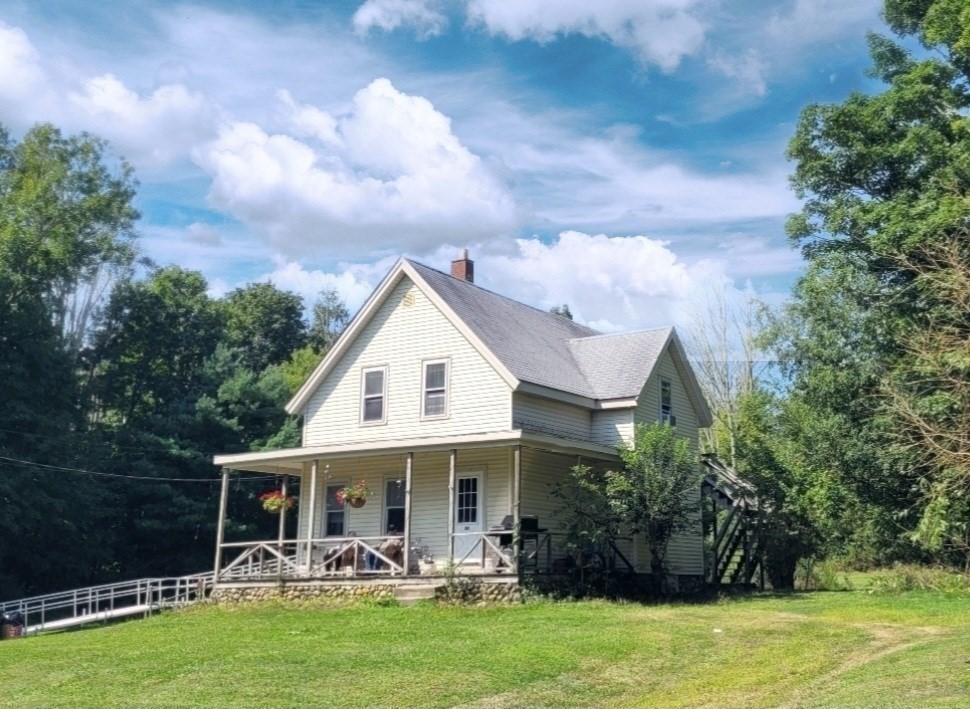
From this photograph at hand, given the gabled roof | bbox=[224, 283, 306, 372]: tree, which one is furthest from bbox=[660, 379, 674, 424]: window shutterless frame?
bbox=[224, 283, 306, 372]: tree

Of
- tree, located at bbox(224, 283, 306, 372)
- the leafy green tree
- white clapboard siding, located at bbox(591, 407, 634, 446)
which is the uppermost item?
tree, located at bbox(224, 283, 306, 372)

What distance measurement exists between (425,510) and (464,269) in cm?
783

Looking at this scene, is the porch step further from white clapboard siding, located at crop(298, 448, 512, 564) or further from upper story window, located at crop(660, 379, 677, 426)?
upper story window, located at crop(660, 379, 677, 426)

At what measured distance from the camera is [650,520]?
2391cm

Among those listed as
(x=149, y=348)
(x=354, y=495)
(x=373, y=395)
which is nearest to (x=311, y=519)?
(x=354, y=495)

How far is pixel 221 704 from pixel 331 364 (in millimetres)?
16413

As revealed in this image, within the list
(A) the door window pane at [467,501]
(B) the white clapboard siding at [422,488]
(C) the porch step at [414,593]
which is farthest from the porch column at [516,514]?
(A) the door window pane at [467,501]

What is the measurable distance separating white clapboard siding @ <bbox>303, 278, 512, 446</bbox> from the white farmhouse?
36 millimetres

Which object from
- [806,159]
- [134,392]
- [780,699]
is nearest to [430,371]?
[806,159]

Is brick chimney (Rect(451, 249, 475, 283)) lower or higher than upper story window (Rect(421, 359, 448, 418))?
higher

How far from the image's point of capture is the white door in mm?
25906

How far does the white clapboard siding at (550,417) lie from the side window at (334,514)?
5987 millimetres

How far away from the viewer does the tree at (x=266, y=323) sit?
6044cm

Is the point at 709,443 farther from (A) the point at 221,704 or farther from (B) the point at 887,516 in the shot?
(A) the point at 221,704
